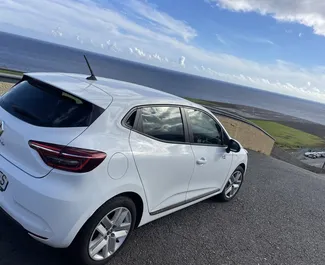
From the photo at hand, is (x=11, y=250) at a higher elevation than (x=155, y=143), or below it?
below

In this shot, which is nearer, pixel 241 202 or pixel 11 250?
pixel 11 250

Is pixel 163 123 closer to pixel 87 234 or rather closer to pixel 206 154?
pixel 206 154

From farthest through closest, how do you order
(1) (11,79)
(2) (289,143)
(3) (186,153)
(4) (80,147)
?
(2) (289,143) → (1) (11,79) → (3) (186,153) → (4) (80,147)

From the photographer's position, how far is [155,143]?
3.10 metres

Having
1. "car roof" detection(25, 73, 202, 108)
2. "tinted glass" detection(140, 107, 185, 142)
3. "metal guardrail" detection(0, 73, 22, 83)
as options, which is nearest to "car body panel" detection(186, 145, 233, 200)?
"tinted glass" detection(140, 107, 185, 142)

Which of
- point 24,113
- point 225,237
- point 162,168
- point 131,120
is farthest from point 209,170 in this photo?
point 24,113

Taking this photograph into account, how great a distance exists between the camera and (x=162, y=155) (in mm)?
3123

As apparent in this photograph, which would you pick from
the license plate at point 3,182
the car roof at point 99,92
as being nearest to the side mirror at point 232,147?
the car roof at point 99,92

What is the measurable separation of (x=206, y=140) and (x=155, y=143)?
116 cm

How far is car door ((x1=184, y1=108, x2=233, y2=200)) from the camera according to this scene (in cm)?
377

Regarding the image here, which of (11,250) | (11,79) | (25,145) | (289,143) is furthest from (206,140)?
(289,143)

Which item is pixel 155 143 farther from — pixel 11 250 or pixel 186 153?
pixel 11 250

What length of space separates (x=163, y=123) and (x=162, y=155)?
40 cm

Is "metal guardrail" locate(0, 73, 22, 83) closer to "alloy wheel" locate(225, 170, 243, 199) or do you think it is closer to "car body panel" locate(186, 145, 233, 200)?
"car body panel" locate(186, 145, 233, 200)
